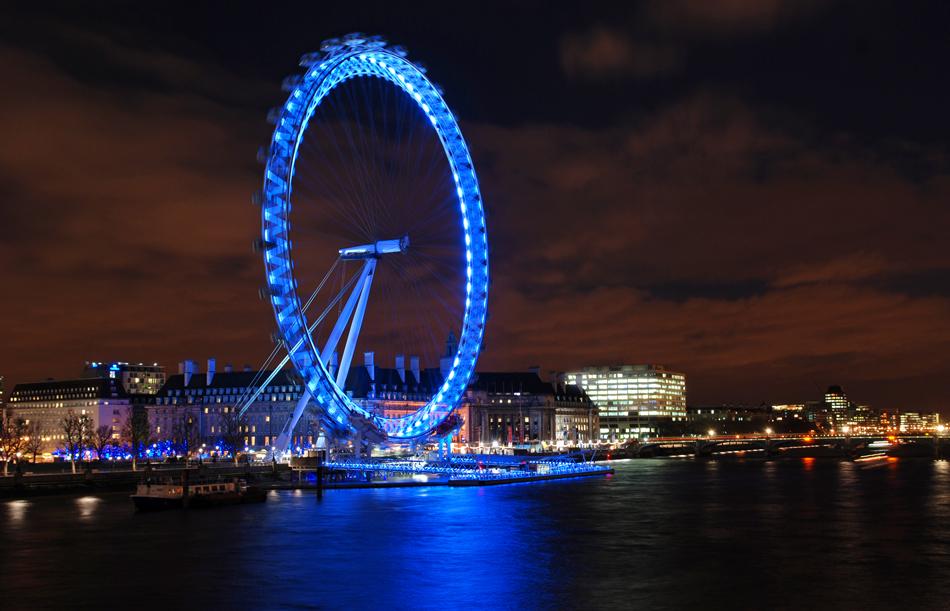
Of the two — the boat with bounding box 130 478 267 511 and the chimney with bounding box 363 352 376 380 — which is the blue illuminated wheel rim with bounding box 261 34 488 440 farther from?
the chimney with bounding box 363 352 376 380

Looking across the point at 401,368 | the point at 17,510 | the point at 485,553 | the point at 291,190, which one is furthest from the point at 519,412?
the point at 485,553

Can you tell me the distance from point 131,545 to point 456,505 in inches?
824

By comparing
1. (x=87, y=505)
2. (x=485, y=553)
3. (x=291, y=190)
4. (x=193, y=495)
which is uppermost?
(x=291, y=190)

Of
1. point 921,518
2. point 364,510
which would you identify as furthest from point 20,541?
point 921,518

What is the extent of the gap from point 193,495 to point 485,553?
29075mm

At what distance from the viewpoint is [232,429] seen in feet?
401

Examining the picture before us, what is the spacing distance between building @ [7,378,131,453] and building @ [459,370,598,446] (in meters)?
53.6

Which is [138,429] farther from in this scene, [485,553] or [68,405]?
[485,553]

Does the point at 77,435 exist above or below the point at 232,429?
below

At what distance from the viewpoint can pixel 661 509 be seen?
57875 mm

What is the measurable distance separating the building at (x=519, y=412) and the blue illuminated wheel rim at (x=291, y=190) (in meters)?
91.7

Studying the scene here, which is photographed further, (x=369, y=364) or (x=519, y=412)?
(x=519, y=412)

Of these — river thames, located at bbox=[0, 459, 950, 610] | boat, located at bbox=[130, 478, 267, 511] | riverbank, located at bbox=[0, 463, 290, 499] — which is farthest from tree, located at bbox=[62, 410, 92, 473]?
river thames, located at bbox=[0, 459, 950, 610]

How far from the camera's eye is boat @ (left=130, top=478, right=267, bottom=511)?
2366 inches
